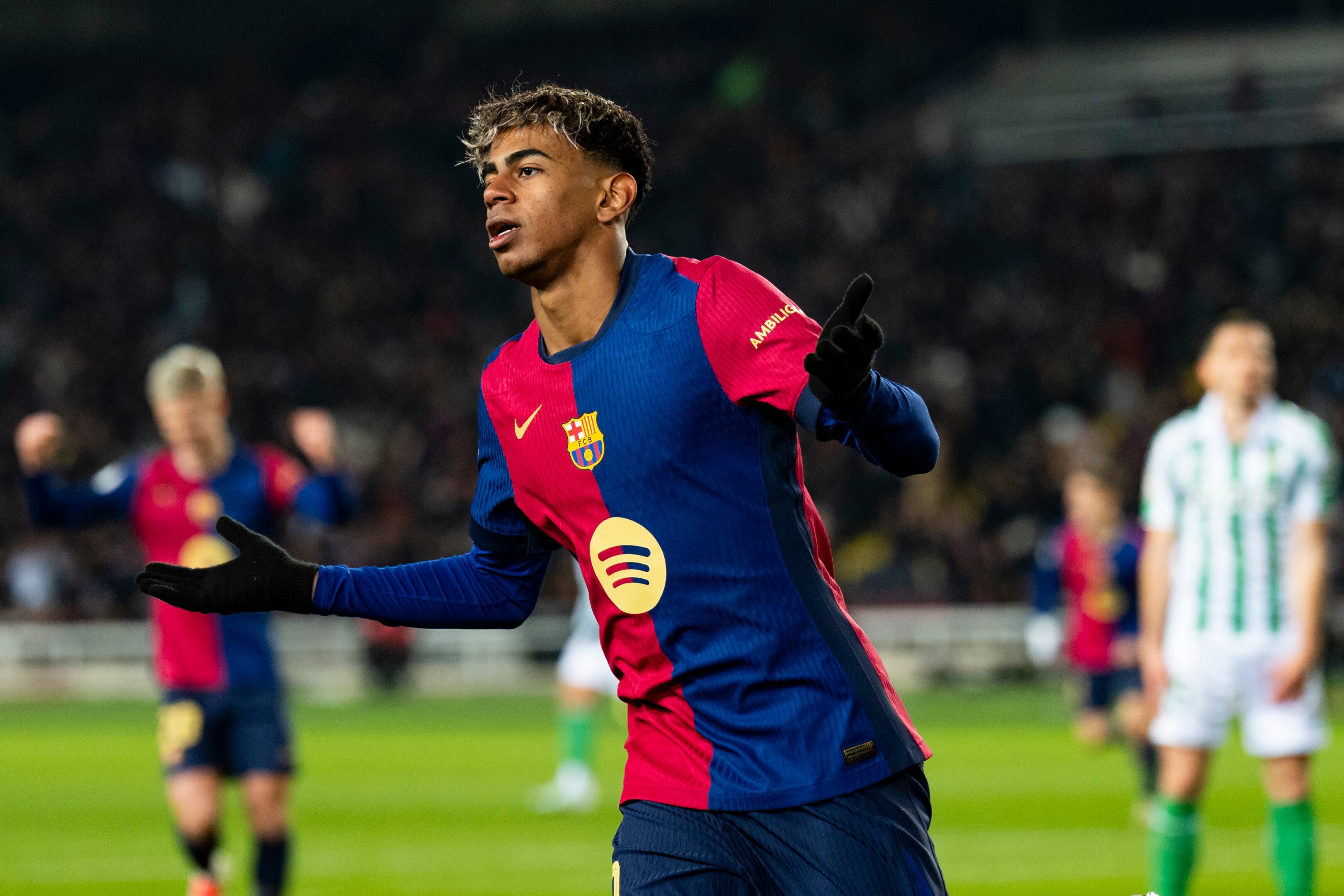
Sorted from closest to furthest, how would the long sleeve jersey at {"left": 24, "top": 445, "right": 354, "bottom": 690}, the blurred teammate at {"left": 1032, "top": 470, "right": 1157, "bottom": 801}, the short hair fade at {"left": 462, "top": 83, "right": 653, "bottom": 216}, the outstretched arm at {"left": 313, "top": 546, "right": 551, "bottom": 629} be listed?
the short hair fade at {"left": 462, "top": 83, "right": 653, "bottom": 216}
the outstretched arm at {"left": 313, "top": 546, "right": 551, "bottom": 629}
the long sleeve jersey at {"left": 24, "top": 445, "right": 354, "bottom": 690}
the blurred teammate at {"left": 1032, "top": 470, "right": 1157, "bottom": 801}

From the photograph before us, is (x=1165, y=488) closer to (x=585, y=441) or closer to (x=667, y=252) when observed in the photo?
(x=585, y=441)

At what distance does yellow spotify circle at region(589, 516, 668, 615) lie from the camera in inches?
131

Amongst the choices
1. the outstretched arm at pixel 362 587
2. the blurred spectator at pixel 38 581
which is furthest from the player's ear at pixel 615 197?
the blurred spectator at pixel 38 581

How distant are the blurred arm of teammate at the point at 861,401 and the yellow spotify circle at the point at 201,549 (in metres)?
4.72

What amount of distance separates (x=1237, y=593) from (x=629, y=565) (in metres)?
4.48

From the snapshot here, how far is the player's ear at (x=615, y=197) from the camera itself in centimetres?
351

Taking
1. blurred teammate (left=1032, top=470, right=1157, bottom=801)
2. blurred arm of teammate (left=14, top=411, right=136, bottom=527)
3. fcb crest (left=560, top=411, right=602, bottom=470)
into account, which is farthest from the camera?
blurred teammate (left=1032, top=470, right=1157, bottom=801)

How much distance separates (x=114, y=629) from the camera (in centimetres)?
2211

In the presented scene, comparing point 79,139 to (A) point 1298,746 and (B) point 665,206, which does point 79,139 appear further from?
(A) point 1298,746

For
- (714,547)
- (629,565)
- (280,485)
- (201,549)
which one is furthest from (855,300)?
(201,549)

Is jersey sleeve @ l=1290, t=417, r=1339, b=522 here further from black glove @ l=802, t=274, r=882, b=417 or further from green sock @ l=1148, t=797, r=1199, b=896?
black glove @ l=802, t=274, r=882, b=417

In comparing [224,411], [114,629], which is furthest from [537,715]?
[224,411]

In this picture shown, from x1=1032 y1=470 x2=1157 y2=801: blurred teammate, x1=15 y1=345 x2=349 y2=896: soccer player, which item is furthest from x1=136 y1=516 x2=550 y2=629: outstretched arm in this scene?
x1=1032 y1=470 x2=1157 y2=801: blurred teammate

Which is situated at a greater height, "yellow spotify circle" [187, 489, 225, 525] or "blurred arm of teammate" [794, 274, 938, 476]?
"yellow spotify circle" [187, 489, 225, 525]
